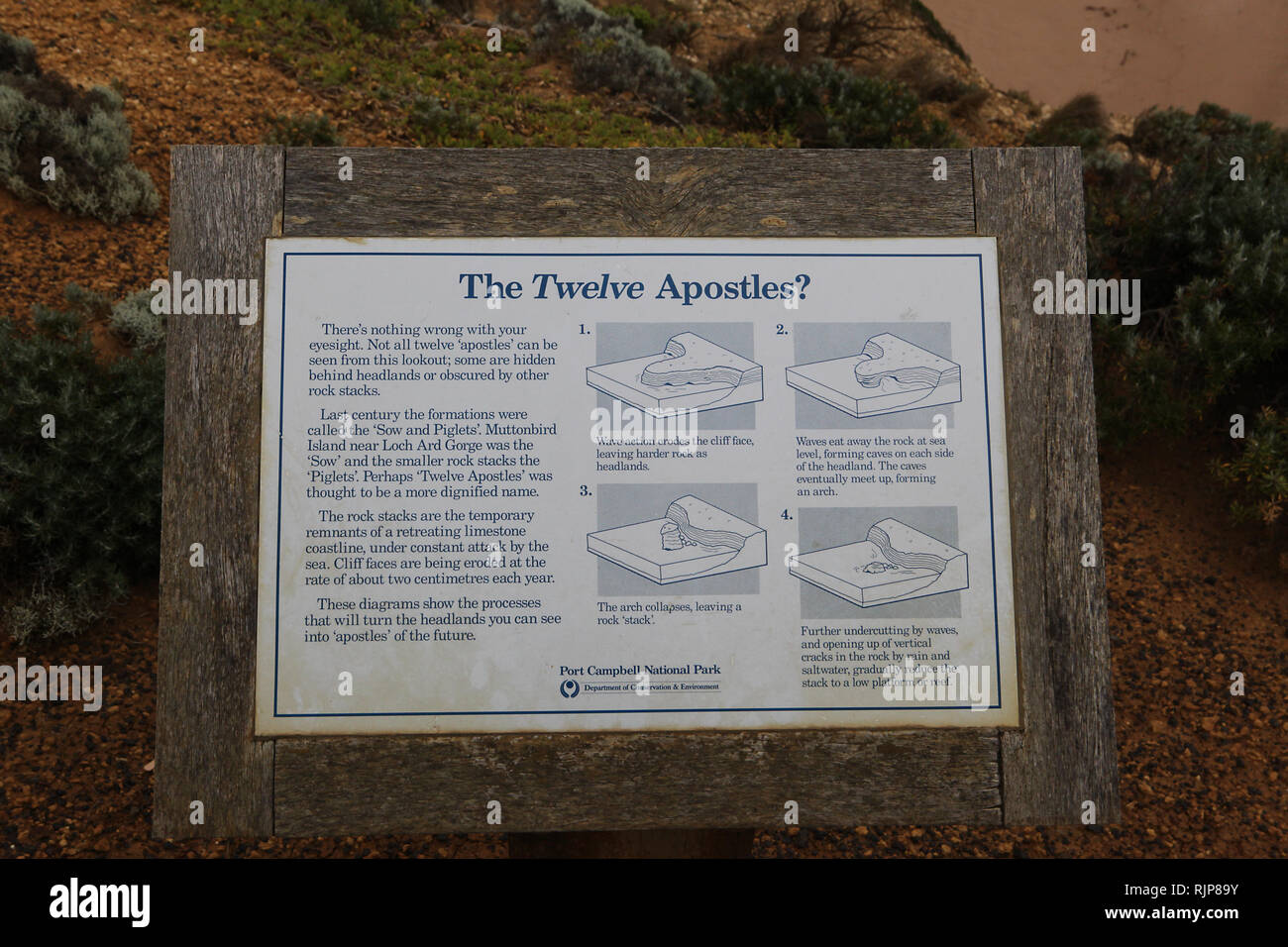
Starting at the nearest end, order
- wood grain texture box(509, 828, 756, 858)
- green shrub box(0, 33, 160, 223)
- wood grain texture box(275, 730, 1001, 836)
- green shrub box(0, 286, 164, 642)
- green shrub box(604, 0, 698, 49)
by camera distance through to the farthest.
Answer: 1. wood grain texture box(275, 730, 1001, 836)
2. wood grain texture box(509, 828, 756, 858)
3. green shrub box(0, 286, 164, 642)
4. green shrub box(0, 33, 160, 223)
5. green shrub box(604, 0, 698, 49)

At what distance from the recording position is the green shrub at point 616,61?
7.86 m

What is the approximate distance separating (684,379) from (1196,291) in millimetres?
3944

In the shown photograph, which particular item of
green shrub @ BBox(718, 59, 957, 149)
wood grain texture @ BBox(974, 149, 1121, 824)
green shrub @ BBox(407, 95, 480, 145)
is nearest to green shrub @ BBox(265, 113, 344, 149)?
green shrub @ BBox(407, 95, 480, 145)

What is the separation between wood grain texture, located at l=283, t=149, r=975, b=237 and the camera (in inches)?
106

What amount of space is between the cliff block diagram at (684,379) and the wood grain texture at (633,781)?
3.39 feet

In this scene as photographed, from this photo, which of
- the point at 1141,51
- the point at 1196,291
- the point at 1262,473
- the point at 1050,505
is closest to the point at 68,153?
the point at 1050,505

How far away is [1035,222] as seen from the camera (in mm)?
2746

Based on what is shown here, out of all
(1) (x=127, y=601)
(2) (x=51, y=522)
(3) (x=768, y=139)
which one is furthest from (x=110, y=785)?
(3) (x=768, y=139)

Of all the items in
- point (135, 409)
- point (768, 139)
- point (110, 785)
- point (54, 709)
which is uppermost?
point (768, 139)

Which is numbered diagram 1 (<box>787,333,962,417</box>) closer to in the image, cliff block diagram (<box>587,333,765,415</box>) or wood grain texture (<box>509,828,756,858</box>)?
cliff block diagram (<box>587,333,765,415</box>)

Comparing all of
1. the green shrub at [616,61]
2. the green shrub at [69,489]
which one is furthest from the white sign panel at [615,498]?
the green shrub at [616,61]

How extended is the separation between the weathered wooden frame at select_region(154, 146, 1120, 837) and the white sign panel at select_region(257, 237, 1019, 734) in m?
0.09

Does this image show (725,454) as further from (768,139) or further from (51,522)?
(768,139)

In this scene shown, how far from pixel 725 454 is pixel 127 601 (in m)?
3.36
